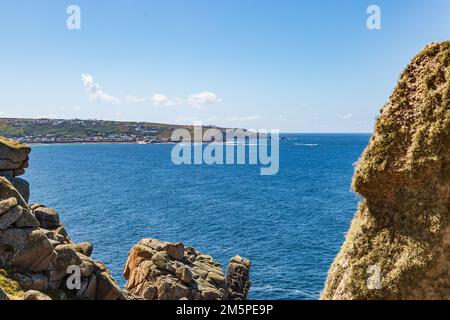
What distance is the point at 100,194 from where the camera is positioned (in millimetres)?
135125

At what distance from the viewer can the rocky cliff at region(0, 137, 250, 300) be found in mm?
29312

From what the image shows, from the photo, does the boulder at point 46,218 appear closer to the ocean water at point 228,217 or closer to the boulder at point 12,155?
the boulder at point 12,155

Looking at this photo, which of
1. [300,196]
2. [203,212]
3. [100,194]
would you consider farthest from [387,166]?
[100,194]

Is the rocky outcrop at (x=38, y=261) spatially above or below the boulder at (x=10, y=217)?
below

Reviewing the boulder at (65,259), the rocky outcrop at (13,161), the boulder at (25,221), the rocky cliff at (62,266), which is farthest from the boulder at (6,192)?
the rocky outcrop at (13,161)

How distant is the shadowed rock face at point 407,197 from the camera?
41.4ft

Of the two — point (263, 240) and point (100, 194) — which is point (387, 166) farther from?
point (100, 194)

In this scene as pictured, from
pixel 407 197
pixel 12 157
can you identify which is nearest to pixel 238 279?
pixel 12 157

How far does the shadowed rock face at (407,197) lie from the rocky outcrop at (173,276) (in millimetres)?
33986

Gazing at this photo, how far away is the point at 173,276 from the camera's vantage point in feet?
154

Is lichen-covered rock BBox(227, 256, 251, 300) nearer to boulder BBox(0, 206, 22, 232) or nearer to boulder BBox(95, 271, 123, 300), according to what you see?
boulder BBox(95, 271, 123, 300)

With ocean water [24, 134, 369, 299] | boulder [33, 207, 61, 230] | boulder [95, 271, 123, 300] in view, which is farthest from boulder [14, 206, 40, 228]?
ocean water [24, 134, 369, 299]

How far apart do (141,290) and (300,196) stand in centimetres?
8793
